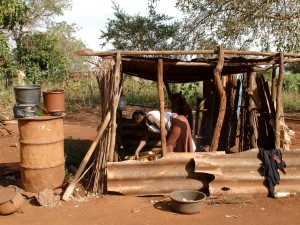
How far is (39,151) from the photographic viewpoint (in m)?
5.40

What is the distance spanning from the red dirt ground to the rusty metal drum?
0.38 meters

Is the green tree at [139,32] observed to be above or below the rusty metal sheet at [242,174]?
above

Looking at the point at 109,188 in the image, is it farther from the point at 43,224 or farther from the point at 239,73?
the point at 239,73

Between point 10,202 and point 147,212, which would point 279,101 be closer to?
point 147,212

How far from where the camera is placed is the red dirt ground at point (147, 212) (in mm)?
4590

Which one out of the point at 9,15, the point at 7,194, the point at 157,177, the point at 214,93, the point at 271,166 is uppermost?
the point at 9,15

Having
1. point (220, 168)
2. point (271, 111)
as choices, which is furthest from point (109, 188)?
point (271, 111)

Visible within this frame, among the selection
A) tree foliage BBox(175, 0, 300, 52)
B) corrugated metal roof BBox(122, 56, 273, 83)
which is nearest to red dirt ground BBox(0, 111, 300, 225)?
corrugated metal roof BBox(122, 56, 273, 83)

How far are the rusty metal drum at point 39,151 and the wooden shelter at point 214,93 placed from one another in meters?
0.67

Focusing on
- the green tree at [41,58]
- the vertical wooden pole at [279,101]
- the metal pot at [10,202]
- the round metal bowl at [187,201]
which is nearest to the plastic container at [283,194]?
the vertical wooden pole at [279,101]

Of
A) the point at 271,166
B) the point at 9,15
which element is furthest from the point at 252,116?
the point at 9,15

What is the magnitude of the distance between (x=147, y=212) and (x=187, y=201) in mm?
584

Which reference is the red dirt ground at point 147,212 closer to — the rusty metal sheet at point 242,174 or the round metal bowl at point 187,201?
the round metal bowl at point 187,201

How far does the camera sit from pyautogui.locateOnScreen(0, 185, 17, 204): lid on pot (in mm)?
4730
